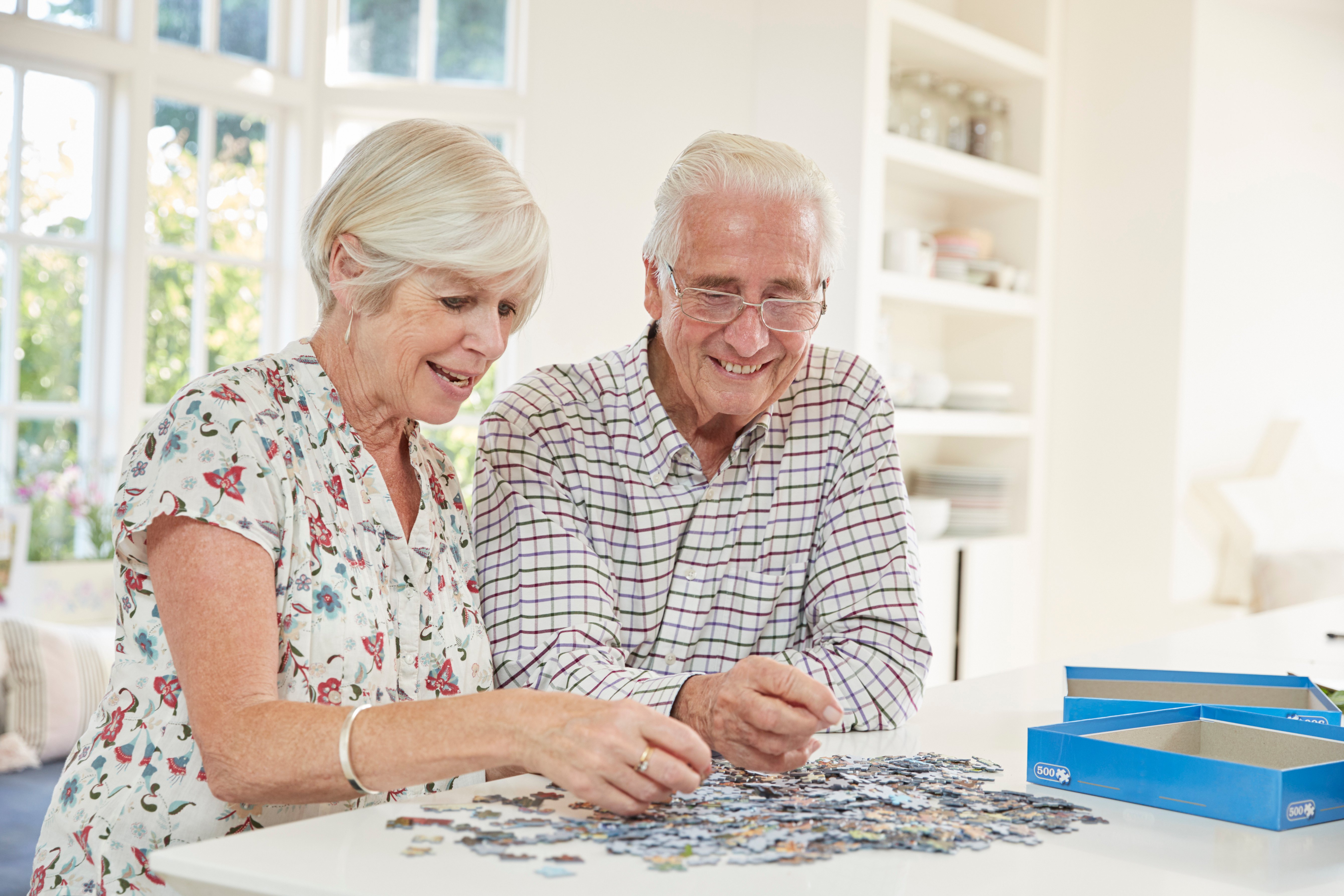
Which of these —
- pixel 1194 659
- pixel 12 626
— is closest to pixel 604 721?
pixel 1194 659

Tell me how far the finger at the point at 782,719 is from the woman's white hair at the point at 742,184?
765mm

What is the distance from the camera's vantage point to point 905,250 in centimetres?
499

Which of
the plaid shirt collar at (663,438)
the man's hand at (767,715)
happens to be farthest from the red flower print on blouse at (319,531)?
the plaid shirt collar at (663,438)

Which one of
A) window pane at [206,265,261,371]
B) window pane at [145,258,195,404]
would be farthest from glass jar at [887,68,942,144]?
window pane at [145,258,195,404]

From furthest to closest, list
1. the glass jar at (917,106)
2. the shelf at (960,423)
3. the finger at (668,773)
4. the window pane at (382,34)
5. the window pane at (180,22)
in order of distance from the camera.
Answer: the glass jar at (917,106) → the shelf at (960,423) → the window pane at (382,34) → the window pane at (180,22) → the finger at (668,773)

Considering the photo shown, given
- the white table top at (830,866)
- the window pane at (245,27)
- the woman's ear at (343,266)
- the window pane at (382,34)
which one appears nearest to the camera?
the white table top at (830,866)

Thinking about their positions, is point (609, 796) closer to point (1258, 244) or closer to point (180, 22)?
point (180, 22)

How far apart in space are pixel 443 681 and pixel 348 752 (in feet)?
1.24

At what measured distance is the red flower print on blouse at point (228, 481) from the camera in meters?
1.33

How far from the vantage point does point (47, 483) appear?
13.7ft

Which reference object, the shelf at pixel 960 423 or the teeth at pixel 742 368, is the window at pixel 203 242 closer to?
the shelf at pixel 960 423

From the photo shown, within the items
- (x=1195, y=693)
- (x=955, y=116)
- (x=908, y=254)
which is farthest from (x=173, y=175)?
(x=1195, y=693)

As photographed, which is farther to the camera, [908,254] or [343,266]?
[908,254]

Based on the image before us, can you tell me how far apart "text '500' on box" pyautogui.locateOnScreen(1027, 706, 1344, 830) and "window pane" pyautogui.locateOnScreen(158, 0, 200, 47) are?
13.2 ft
